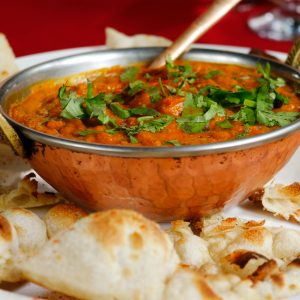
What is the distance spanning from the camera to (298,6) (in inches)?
275

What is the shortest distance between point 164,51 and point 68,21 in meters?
3.10

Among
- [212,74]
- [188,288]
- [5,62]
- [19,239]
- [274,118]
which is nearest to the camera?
[188,288]

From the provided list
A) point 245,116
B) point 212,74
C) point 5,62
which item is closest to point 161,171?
point 245,116

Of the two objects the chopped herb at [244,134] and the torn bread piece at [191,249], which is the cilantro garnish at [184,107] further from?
the torn bread piece at [191,249]

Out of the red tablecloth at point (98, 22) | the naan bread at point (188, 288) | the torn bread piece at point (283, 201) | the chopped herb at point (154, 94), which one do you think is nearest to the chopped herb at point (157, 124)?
the chopped herb at point (154, 94)

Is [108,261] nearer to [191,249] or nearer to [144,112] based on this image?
[191,249]

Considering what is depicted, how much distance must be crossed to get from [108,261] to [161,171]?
23.0 inches

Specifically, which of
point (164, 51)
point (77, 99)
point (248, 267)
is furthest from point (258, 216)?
point (164, 51)

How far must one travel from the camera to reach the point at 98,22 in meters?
6.63

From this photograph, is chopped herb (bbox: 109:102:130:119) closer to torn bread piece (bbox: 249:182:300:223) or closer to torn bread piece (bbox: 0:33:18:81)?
torn bread piece (bbox: 249:182:300:223)

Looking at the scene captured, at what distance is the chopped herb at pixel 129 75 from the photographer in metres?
3.45

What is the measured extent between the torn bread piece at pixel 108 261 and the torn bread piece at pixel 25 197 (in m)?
0.78

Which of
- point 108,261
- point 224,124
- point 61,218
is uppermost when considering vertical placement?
point 224,124

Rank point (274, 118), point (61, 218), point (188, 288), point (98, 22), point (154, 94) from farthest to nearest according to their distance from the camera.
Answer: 1. point (98, 22)
2. point (154, 94)
3. point (274, 118)
4. point (61, 218)
5. point (188, 288)
